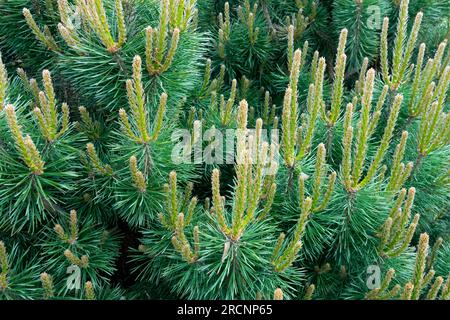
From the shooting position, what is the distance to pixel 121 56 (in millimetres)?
1431

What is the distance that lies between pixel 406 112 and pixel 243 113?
856 millimetres

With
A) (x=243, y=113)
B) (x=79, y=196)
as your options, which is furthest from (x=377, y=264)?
(x=79, y=196)

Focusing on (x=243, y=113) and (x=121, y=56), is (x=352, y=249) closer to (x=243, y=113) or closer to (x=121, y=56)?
(x=243, y=113)

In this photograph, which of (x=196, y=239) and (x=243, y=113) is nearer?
(x=243, y=113)

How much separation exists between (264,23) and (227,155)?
0.71 metres

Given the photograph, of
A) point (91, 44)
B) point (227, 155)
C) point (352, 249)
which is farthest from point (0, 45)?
point (352, 249)

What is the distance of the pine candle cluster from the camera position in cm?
131

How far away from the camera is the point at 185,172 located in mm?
1534

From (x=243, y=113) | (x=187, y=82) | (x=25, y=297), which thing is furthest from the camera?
(x=187, y=82)

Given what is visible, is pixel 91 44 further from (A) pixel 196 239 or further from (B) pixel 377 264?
(B) pixel 377 264

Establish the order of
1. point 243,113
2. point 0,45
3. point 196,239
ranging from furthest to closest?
point 0,45
point 196,239
point 243,113

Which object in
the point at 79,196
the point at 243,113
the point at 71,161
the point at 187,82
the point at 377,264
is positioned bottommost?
the point at 377,264

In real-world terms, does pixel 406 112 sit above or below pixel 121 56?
below

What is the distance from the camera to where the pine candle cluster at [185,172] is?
1.31 m
